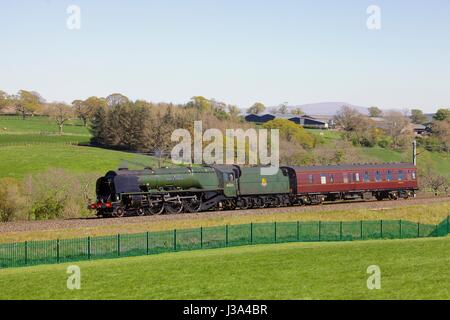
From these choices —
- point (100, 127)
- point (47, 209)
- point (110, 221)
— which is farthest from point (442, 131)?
point (110, 221)

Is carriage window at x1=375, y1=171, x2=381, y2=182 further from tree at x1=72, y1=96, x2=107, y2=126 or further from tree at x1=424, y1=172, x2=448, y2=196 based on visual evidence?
tree at x1=72, y1=96, x2=107, y2=126

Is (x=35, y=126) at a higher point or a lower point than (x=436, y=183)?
higher

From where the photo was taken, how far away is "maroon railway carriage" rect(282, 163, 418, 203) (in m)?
58.8

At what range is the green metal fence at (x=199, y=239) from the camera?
3494 centimetres

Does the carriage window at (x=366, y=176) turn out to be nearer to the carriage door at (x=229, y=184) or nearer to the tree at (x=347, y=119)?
the carriage door at (x=229, y=184)

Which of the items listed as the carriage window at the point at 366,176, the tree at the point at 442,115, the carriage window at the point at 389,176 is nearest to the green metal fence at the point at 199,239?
the carriage window at the point at 366,176

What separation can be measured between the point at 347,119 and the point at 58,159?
9048cm

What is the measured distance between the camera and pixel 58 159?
10612 centimetres

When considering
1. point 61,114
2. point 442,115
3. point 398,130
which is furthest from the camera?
point 442,115

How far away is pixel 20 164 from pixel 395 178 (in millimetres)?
58761

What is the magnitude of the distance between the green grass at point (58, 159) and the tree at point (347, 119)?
242ft

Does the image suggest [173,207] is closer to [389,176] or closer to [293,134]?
[389,176]

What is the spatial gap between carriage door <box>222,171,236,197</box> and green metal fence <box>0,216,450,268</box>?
10895 mm
